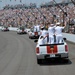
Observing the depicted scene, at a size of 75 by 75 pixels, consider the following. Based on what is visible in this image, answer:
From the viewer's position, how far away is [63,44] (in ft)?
45.1

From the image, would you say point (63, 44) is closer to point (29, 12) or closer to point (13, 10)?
point (29, 12)

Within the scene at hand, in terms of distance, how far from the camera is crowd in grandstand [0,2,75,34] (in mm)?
53188

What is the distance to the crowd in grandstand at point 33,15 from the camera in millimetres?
53188

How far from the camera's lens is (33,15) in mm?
69625

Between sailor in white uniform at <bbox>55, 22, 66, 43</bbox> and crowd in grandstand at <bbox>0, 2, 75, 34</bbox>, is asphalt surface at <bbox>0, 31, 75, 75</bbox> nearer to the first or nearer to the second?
sailor in white uniform at <bbox>55, 22, 66, 43</bbox>

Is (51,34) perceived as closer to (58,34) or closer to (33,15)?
(58,34)

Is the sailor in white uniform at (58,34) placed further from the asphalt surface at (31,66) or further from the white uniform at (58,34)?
the asphalt surface at (31,66)

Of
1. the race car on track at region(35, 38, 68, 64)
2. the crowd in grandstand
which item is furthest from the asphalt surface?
the crowd in grandstand

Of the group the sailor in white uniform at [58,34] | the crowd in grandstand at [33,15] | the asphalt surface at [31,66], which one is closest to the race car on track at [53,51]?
the asphalt surface at [31,66]

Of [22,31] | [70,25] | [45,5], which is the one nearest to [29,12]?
[45,5]

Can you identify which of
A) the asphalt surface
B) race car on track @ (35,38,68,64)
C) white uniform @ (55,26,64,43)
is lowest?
the asphalt surface

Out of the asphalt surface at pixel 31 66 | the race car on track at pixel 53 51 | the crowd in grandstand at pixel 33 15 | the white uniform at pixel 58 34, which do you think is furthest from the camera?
the crowd in grandstand at pixel 33 15

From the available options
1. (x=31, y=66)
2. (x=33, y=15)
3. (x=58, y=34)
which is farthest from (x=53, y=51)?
(x=33, y=15)

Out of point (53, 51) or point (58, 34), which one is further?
point (58, 34)
